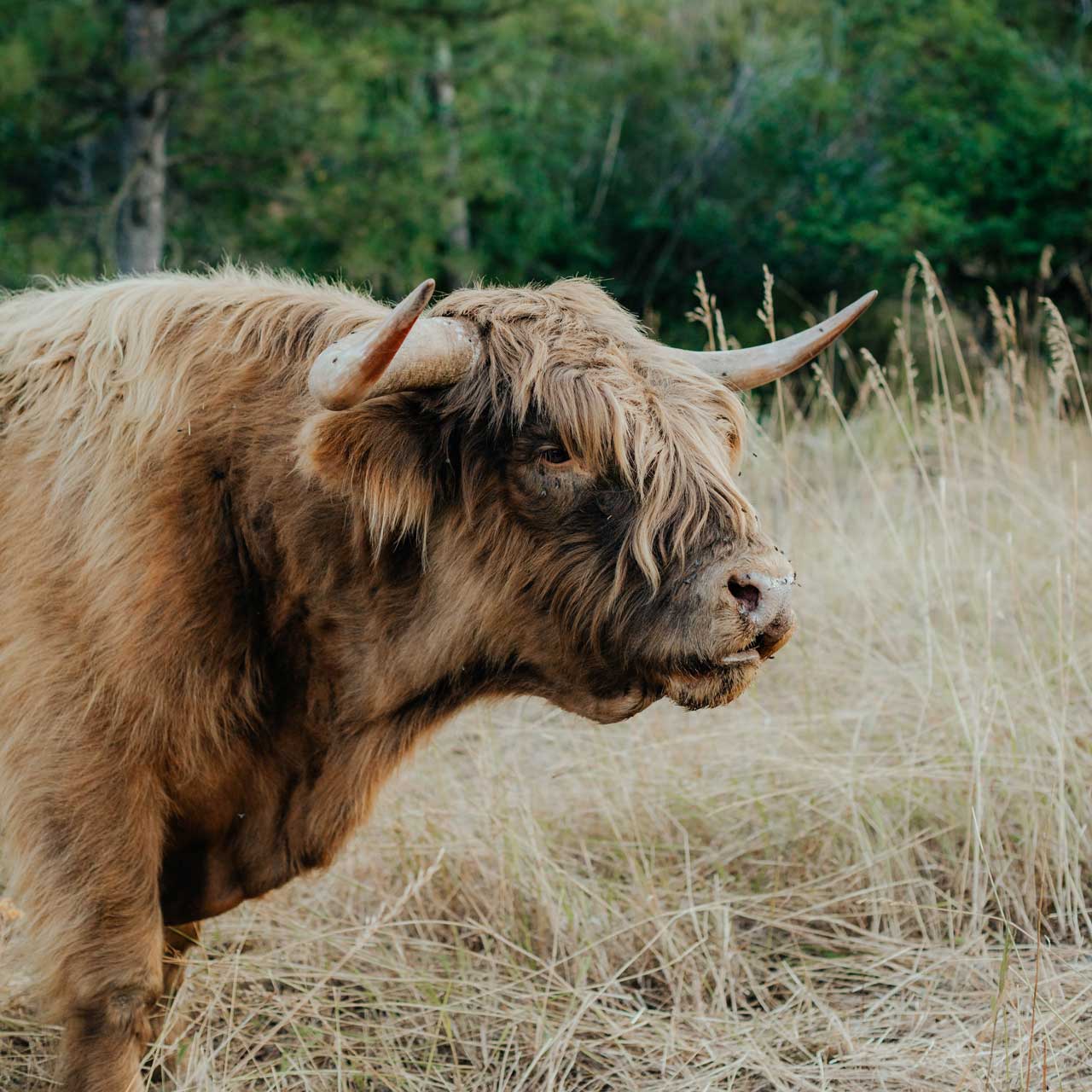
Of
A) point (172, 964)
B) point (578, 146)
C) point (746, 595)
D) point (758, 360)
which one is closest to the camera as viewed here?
point (746, 595)

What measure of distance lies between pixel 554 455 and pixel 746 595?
1.75ft

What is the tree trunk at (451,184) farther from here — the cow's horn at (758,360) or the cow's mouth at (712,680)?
the cow's mouth at (712,680)

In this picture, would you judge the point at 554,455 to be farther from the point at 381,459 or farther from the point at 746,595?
the point at 746,595

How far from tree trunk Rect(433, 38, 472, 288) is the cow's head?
11.4 meters

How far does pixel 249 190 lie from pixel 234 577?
11.5 meters

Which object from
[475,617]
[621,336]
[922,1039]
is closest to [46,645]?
[475,617]

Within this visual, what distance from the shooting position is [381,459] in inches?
104

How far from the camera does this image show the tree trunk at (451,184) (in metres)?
14.0

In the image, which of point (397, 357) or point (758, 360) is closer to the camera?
point (397, 357)

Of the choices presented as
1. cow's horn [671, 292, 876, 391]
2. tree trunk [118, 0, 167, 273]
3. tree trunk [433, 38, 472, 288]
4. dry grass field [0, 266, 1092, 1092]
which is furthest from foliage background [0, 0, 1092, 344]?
cow's horn [671, 292, 876, 391]

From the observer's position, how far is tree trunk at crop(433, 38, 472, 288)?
46.0 ft

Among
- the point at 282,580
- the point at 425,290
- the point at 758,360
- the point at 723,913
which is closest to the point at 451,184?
the point at 758,360

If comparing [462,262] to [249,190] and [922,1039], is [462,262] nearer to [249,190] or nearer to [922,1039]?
[249,190]

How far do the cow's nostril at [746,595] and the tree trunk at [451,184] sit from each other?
466 inches
